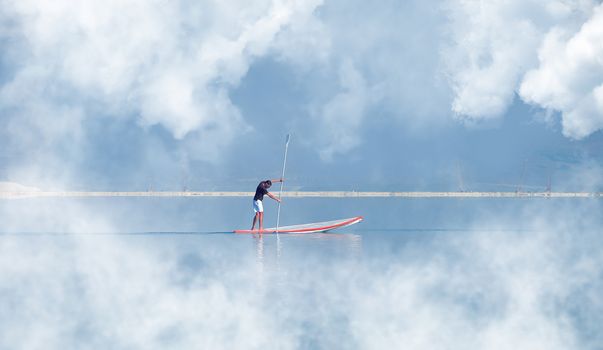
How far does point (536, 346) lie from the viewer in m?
28.4

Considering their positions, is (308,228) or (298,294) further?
(308,228)

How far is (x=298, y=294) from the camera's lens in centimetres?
3484

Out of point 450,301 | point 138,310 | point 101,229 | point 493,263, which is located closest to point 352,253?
point 493,263

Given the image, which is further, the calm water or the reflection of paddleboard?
the reflection of paddleboard

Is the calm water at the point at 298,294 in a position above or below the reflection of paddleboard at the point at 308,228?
below

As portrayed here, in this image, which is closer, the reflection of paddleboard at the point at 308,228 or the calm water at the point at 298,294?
the calm water at the point at 298,294

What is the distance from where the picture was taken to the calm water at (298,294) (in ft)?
94.9

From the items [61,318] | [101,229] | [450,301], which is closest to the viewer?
[61,318]

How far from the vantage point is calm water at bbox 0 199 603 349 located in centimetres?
2892

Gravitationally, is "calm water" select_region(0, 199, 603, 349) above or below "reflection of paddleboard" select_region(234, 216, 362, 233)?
below

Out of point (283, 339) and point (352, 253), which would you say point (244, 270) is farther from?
point (283, 339)

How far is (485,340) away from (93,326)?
37.4 feet

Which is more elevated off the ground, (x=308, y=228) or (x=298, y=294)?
(x=308, y=228)

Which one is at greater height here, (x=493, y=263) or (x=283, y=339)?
(x=493, y=263)
